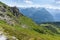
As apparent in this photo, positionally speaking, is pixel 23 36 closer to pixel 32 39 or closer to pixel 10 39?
pixel 32 39

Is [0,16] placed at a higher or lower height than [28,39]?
lower

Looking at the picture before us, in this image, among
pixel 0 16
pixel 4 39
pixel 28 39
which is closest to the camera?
pixel 4 39

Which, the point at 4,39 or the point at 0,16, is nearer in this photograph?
the point at 4,39

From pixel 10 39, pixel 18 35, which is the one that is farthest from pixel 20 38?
pixel 10 39

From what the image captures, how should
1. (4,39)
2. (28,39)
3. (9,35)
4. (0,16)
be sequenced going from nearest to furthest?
(4,39), (9,35), (28,39), (0,16)

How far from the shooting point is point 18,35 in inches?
3007

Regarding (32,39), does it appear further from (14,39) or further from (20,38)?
(14,39)

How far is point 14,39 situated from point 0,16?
9356 centimetres

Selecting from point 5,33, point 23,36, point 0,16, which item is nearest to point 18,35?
point 23,36

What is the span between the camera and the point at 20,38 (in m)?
74.2

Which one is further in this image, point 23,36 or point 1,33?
point 23,36

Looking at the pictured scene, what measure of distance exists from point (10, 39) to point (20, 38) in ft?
25.1

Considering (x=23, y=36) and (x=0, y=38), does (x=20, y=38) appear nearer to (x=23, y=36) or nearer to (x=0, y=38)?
(x=23, y=36)

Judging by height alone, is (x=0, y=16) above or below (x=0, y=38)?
below
